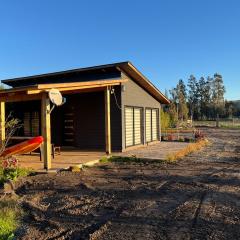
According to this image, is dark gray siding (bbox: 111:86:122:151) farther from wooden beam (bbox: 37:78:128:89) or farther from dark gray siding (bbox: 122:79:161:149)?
wooden beam (bbox: 37:78:128:89)

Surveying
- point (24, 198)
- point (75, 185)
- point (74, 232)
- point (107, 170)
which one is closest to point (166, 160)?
point (107, 170)

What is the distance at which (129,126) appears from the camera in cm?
1625

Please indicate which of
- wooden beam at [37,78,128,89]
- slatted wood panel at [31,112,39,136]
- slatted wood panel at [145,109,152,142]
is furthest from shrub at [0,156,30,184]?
slatted wood panel at [145,109,152,142]

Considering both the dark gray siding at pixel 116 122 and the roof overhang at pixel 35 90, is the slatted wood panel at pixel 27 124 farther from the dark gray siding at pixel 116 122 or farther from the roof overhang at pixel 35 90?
the roof overhang at pixel 35 90

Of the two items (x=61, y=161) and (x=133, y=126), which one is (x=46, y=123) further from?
(x=133, y=126)

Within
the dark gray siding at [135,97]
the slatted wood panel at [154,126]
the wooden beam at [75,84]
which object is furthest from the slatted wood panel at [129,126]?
the slatted wood panel at [154,126]

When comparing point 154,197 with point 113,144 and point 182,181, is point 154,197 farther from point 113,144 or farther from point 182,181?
point 113,144

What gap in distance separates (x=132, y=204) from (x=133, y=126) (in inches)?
411

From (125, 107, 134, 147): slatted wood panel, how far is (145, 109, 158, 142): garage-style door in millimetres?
2436

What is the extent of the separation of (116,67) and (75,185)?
7.94 metres

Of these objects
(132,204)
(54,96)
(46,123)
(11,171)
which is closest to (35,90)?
(54,96)

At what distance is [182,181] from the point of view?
850cm

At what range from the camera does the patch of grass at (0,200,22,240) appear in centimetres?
486

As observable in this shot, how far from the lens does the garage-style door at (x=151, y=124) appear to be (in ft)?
62.3
